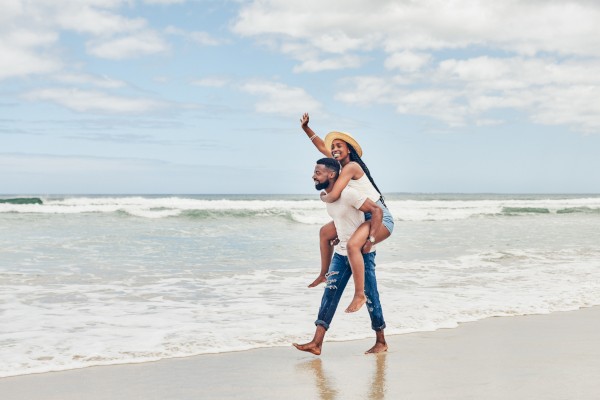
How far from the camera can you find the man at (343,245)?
4.68 meters

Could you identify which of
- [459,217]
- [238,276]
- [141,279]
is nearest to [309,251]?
[238,276]

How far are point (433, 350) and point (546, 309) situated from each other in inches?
107

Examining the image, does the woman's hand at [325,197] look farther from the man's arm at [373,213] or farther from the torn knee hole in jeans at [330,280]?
the torn knee hole in jeans at [330,280]

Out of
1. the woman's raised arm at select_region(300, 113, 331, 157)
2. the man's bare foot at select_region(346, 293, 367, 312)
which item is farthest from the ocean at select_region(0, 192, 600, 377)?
the woman's raised arm at select_region(300, 113, 331, 157)

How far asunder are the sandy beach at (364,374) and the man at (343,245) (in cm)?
27

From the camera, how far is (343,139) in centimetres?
484

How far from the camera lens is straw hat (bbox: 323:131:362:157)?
15.9 feet

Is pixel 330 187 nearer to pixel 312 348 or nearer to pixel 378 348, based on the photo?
pixel 312 348

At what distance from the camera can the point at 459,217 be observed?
31.9 metres

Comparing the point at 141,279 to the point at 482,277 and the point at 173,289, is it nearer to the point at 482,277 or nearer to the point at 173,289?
the point at 173,289

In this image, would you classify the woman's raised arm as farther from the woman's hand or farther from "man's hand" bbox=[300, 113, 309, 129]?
the woman's hand

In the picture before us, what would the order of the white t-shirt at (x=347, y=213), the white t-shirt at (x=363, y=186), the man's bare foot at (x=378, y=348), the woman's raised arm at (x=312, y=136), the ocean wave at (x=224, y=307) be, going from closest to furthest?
the white t-shirt at (x=347, y=213)
the white t-shirt at (x=363, y=186)
the woman's raised arm at (x=312, y=136)
the man's bare foot at (x=378, y=348)
the ocean wave at (x=224, y=307)

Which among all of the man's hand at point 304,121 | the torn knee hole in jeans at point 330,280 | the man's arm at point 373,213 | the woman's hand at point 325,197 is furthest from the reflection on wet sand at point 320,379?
the man's hand at point 304,121

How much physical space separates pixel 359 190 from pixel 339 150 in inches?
13.9
